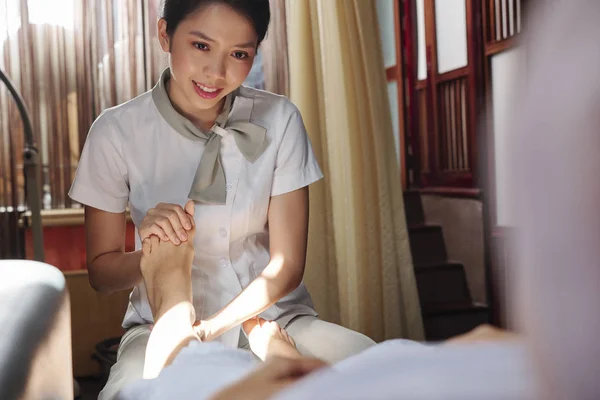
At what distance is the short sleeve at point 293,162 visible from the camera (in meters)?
1.42

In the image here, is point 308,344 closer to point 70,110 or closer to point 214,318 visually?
point 214,318

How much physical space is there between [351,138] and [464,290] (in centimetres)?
122

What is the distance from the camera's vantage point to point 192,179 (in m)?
1.42

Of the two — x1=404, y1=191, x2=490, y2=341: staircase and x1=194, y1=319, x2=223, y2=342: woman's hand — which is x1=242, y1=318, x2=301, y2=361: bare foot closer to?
x1=194, y1=319, x2=223, y2=342: woman's hand

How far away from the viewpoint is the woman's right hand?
1.22 metres

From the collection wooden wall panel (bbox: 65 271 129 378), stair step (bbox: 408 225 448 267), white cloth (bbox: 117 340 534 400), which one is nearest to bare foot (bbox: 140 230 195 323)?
white cloth (bbox: 117 340 534 400)

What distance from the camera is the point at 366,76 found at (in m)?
2.42

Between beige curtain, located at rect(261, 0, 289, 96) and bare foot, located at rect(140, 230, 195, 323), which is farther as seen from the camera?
beige curtain, located at rect(261, 0, 289, 96)

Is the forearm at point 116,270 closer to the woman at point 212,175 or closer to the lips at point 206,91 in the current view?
the woman at point 212,175

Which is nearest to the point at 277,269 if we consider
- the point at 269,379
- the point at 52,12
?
the point at 269,379

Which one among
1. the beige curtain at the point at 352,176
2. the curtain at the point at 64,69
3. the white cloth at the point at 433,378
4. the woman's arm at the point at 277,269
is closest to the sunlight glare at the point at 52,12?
the curtain at the point at 64,69

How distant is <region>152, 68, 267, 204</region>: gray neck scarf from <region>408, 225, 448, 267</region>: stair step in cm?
210

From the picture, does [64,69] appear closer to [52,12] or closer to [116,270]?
[52,12]

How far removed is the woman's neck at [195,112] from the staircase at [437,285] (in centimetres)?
190
